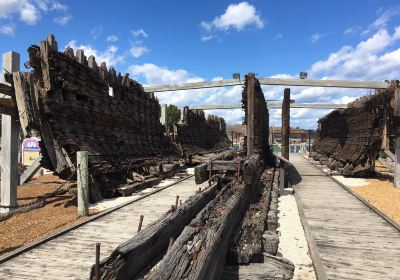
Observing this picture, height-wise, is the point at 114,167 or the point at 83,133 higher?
the point at 83,133

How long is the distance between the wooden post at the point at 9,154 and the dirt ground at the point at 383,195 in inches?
366

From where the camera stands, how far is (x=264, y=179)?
488 inches

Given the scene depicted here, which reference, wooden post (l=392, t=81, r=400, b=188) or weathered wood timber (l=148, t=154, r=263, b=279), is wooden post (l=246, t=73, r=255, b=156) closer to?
wooden post (l=392, t=81, r=400, b=188)

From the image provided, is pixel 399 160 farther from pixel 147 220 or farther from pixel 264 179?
pixel 147 220

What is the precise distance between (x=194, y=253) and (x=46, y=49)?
8579 millimetres

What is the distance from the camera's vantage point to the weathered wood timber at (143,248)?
3.11 meters

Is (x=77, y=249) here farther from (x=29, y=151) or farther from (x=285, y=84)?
(x=285, y=84)

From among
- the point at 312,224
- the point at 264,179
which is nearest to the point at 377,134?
the point at 264,179

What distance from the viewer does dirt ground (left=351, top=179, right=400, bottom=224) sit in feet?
31.4

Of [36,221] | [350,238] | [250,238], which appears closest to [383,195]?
[350,238]

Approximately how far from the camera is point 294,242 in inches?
258

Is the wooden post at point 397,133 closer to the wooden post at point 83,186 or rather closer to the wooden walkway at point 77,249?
the wooden walkway at point 77,249

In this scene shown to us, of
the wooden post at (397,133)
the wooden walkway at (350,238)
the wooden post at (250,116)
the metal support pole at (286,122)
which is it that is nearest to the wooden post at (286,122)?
the metal support pole at (286,122)

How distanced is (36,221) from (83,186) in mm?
1256
